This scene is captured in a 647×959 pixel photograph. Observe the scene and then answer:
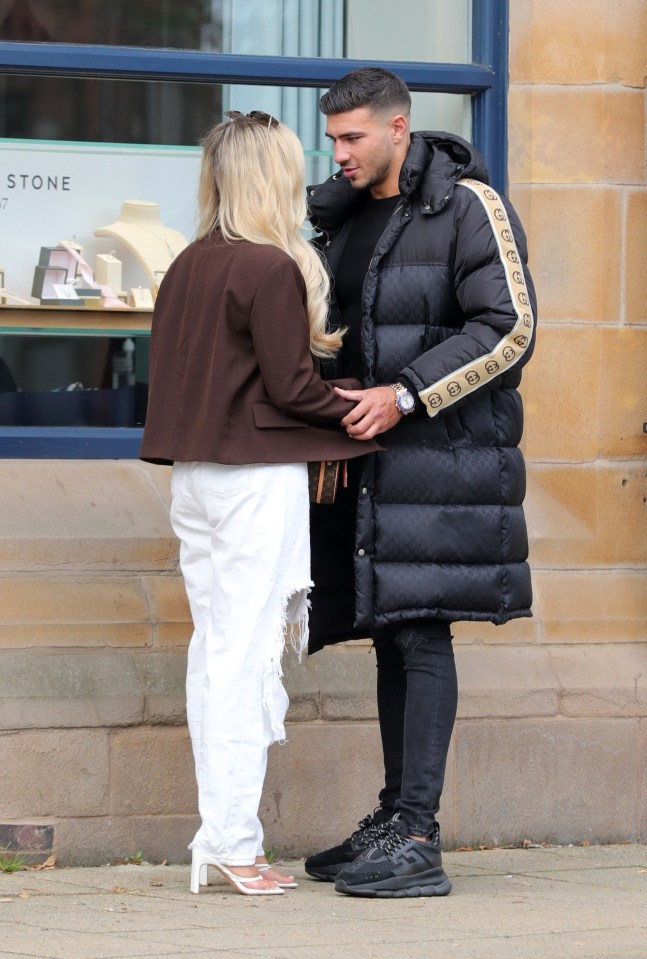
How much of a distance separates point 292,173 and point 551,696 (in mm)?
1930

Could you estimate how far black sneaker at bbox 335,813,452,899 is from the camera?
168 inches

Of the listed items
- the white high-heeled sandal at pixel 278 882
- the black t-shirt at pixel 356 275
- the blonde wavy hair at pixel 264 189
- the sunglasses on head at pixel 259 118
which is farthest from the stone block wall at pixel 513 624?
the sunglasses on head at pixel 259 118

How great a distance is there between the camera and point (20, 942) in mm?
3799

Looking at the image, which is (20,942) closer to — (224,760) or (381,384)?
(224,760)

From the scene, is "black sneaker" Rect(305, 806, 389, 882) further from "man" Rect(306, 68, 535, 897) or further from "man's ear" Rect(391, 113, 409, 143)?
"man's ear" Rect(391, 113, 409, 143)

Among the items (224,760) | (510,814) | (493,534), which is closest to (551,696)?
(510,814)

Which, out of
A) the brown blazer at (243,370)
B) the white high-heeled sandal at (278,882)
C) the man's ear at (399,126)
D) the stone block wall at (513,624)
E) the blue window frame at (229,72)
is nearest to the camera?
the brown blazer at (243,370)

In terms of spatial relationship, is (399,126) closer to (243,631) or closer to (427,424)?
(427,424)

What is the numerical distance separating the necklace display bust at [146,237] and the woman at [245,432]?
126 cm

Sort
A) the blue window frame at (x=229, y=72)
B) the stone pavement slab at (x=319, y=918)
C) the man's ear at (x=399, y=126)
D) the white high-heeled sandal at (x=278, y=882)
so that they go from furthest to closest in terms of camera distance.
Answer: the blue window frame at (x=229, y=72)
the man's ear at (x=399, y=126)
the white high-heeled sandal at (x=278, y=882)
the stone pavement slab at (x=319, y=918)

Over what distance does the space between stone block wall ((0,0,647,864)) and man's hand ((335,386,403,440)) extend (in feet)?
3.73

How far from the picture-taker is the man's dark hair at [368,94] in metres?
4.44

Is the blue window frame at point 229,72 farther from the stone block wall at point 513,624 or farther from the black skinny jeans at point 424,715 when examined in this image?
the black skinny jeans at point 424,715

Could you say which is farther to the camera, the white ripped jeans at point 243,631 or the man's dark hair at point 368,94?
the man's dark hair at point 368,94
